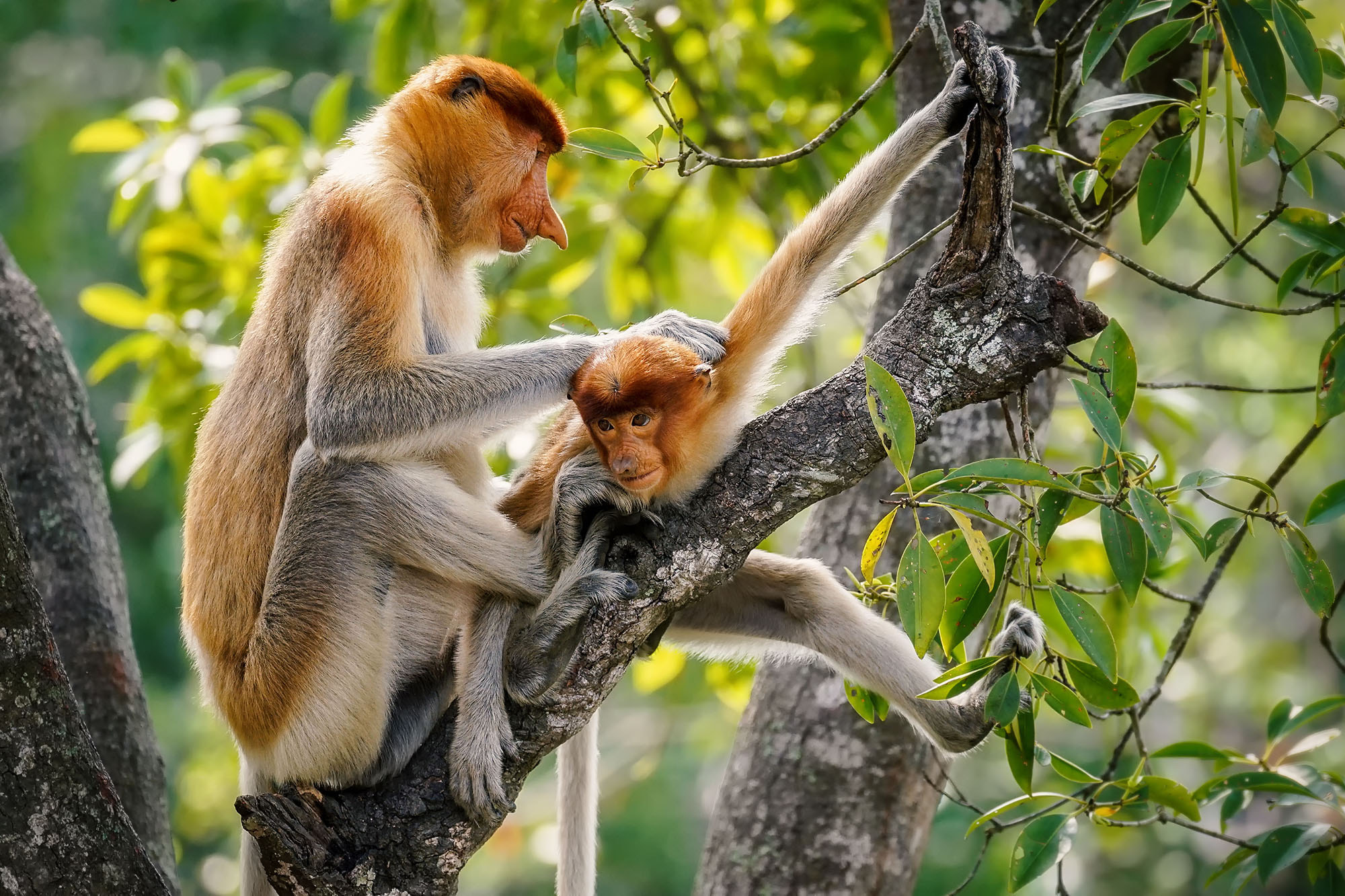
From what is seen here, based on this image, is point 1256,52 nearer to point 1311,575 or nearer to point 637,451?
point 1311,575

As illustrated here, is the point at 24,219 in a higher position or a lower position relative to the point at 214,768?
higher

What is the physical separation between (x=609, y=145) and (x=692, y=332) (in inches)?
18.2

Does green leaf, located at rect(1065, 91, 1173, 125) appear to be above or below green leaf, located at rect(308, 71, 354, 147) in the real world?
below

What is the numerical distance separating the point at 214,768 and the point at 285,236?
6121mm

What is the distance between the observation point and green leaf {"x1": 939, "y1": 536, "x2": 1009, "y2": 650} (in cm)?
220

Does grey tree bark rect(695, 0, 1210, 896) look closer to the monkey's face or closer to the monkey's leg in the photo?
the monkey's leg

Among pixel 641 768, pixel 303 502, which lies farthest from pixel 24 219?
pixel 303 502

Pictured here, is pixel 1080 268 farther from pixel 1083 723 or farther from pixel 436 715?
pixel 436 715

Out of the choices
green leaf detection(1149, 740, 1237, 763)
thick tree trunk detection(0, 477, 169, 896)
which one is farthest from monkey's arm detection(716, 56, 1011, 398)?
thick tree trunk detection(0, 477, 169, 896)

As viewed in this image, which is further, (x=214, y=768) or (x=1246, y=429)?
(x=1246, y=429)

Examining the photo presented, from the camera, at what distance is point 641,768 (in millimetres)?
4906

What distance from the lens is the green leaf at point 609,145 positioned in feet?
8.61

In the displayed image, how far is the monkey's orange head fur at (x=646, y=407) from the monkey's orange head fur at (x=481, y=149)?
75 centimetres

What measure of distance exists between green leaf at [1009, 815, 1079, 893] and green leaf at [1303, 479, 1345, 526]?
0.83m
